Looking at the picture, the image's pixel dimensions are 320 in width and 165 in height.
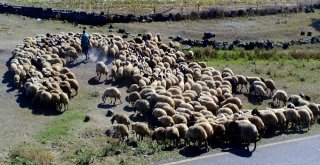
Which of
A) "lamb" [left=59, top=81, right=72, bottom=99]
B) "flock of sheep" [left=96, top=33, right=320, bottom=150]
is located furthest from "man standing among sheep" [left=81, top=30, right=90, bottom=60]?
"lamb" [left=59, top=81, right=72, bottom=99]

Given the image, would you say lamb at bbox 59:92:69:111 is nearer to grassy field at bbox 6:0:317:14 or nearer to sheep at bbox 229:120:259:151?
sheep at bbox 229:120:259:151

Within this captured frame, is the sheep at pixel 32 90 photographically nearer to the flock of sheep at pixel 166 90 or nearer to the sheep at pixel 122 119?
the flock of sheep at pixel 166 90

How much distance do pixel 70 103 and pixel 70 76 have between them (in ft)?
9.50

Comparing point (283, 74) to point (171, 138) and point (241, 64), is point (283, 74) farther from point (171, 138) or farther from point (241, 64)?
point (171, 138)

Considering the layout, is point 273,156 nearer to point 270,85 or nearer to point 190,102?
point 190,102

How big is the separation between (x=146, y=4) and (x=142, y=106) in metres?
27.7

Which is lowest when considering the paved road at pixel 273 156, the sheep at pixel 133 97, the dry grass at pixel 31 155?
the paved road at pixel 273 156

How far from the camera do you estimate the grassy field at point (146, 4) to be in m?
47.7

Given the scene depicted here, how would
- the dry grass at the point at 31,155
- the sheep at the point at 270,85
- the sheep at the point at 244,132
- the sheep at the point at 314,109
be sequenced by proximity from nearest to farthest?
the dry grass at the point at 31,155 < the sheep at the point at 244,132 < the sheep at the point at 314,109 < the sheep at the point at 270,85

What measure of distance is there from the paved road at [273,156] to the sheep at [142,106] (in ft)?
16.5

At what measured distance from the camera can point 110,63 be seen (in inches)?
1260

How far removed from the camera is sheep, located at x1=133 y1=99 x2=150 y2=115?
23312 mm

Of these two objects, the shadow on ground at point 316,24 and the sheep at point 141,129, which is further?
the shadow on ground at point 316,24

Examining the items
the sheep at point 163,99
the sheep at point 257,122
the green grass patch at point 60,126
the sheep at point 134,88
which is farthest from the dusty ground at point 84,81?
the sheep at point 257,122
